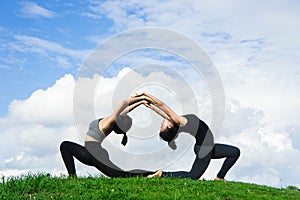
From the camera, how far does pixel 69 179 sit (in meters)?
11.2

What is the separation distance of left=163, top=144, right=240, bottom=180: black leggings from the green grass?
779mm

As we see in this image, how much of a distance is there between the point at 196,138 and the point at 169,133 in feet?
2.46

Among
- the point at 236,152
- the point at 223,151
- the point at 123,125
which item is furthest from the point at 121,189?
the point at 236,152

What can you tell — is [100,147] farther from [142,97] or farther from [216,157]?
[216,157]

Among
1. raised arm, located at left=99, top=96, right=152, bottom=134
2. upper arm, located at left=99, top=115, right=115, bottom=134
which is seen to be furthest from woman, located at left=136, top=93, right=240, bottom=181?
upper arm, located at left=99, top=115, right=115, bottom=134

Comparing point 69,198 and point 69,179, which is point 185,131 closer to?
point 69,179

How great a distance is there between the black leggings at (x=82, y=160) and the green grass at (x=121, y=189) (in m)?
0.86

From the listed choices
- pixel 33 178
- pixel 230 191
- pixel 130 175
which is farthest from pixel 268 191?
pixel 33 178

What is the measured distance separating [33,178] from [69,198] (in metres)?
1.45

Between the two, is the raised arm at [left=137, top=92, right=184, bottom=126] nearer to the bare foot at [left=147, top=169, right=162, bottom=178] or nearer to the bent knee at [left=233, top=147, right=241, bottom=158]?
the bare foot at [left=147, top=169, right=162, bottom=178]

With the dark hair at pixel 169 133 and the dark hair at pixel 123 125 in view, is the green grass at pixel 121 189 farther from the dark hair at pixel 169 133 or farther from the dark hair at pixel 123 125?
the dark hair at pixel 123 125

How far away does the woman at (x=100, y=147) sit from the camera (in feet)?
39.7

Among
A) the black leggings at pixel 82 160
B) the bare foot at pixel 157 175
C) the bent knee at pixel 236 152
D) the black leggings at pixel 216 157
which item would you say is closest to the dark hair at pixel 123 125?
the black leggings at pixel 82 160

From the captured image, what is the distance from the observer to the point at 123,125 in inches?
484
